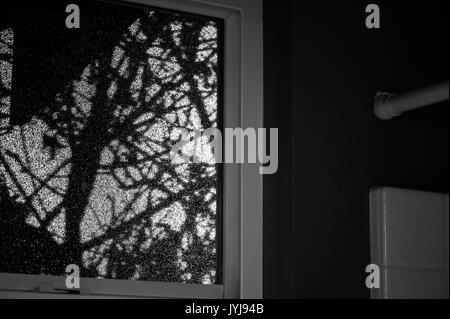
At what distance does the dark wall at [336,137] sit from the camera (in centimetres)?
188

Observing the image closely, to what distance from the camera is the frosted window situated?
1.76 m

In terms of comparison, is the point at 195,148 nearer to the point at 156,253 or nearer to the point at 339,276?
the point at 156,253

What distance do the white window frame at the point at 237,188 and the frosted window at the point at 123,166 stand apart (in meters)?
0.03

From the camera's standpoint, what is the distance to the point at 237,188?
196 cm

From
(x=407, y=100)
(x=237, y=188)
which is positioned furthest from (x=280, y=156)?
(x=407, y=100)

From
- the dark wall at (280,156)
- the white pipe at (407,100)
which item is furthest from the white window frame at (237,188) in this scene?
the white pipe at (407,100)

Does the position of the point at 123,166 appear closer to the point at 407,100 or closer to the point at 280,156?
the point at 280,156

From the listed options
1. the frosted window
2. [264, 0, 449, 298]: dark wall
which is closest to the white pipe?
[264, 0, 449, 298]: dark wall

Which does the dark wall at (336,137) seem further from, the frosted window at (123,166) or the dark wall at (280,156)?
the frosted window at (123,166)

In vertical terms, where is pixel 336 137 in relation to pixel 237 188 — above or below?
above

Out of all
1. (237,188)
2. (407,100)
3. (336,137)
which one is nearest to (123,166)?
(237,188)

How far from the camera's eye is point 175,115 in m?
1.95

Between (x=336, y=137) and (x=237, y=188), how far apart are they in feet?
0.93

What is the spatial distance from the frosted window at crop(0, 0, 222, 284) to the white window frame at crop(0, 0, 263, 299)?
0.03 m
